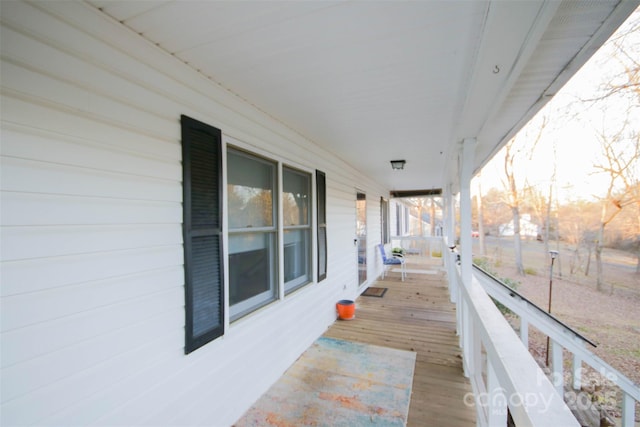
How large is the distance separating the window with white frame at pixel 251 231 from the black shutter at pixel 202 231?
291mm

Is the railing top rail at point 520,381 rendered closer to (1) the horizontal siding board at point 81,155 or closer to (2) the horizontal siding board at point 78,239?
(2) the horizontal siding board at point 78,239

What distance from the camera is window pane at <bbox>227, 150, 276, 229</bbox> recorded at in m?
2.23

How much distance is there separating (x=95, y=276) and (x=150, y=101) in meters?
0.93

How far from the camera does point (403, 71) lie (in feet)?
5.70

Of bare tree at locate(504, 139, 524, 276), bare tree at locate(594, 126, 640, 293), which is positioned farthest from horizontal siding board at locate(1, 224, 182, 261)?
bare tree at locate(504, 139, 524, 276)

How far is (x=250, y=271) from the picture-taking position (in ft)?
8.09

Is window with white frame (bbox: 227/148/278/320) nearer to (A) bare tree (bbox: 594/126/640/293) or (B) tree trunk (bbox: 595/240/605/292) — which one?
(A) bare tree (bbox: 594/126/640/293)

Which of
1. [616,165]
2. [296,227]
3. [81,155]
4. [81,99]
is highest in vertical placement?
[616,165]

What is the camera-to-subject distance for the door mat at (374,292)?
5.72 metres

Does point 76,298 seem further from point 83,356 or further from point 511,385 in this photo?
point 511,385

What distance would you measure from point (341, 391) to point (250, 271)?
139 centimetres

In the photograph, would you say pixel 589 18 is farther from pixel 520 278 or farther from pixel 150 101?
pixel 520 278

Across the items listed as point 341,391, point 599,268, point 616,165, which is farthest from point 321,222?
point 599,268

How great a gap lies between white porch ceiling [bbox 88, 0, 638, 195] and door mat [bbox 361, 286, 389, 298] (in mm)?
4085
